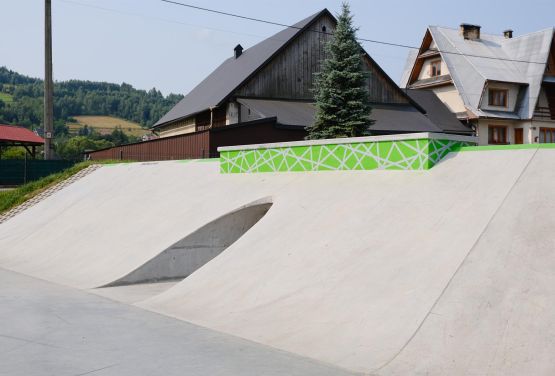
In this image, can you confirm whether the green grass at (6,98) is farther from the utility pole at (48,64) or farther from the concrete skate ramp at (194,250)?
the concrete skate ramp at (194,250)

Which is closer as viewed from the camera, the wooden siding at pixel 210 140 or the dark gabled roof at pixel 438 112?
the wooden siding at pixel 210 140

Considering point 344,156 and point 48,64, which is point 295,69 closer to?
point 48,64

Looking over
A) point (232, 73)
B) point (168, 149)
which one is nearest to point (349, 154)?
point (168, 149)

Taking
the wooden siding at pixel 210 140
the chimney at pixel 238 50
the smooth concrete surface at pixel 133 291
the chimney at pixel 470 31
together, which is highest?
the chimney at pixel 470 31

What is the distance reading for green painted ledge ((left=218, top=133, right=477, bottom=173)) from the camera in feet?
32.7

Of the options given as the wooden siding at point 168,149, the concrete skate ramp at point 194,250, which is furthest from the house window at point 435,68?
the concrete skate ramp at point 194,250

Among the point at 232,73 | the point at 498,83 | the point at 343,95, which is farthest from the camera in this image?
the point at 498,83

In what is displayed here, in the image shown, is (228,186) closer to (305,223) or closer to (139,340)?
(305,223)

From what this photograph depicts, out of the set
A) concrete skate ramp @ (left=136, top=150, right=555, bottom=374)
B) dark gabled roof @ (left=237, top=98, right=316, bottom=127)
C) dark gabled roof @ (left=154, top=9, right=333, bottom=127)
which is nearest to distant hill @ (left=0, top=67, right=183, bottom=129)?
dark gabled roof @ (left=154, top=9, right=333, bottom=127)

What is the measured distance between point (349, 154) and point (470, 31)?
34.0 metres

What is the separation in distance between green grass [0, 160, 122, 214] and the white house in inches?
939

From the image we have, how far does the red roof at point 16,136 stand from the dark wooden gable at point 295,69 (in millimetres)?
14592

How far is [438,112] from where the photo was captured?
37000 mm

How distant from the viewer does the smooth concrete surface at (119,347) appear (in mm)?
6027
